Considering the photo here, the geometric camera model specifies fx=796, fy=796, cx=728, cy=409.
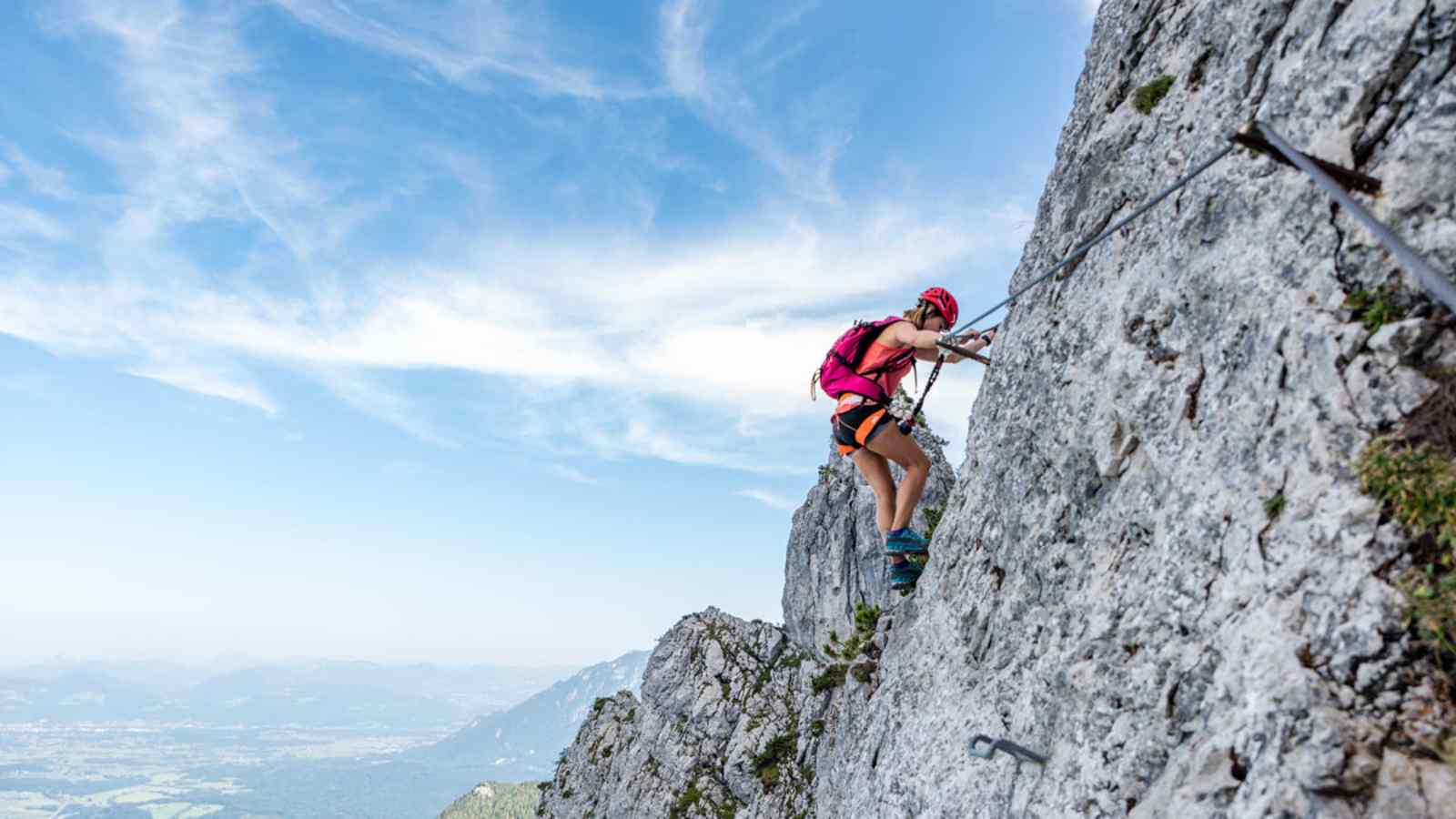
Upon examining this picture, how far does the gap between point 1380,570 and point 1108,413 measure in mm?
3570

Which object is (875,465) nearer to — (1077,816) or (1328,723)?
(1077,816)

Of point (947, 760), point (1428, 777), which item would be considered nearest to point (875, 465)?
point (947, 760)

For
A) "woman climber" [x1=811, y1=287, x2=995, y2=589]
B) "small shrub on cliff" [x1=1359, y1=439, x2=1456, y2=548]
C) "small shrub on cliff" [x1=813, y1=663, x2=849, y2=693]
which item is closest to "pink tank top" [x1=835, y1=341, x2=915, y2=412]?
"woman climber" [x1=811, y1=287, x2=995, y2=589]

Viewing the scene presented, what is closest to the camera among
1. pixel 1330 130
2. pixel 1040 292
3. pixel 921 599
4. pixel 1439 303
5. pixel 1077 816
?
pixel 1439 303

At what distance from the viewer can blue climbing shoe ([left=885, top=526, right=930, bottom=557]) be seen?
1349cm

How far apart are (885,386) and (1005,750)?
19.4 ft

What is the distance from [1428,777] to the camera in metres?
4.33

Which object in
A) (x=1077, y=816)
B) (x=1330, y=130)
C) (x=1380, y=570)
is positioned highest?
(x=1330, y=130)

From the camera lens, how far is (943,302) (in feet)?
40.5

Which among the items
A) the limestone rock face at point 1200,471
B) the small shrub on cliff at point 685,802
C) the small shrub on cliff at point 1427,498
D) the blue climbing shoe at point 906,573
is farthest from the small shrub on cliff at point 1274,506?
the small shrub on cliff at point 685,802

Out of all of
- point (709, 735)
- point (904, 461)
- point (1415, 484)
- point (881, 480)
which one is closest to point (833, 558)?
point (709, 735)

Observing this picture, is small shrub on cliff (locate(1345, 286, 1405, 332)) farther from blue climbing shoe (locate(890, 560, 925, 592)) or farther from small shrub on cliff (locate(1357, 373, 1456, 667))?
blue climbing shoe (locate(890, 560, 925, 592))

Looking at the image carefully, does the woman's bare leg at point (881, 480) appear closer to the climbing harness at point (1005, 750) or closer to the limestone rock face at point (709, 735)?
the climbing harness at point (1005, 750)

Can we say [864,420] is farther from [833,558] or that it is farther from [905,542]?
[833,558]
